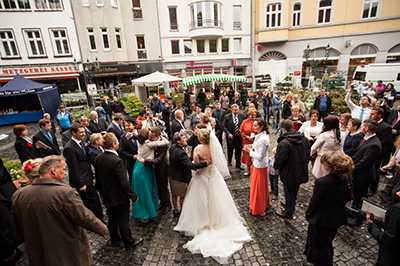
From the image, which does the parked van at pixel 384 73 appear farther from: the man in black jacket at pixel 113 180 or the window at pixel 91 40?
the window at pixel 91 40

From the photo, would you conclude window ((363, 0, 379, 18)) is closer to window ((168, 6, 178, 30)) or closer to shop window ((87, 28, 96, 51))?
window ((168, 6, 178, 30))

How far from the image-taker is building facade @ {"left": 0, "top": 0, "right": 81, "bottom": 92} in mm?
16297

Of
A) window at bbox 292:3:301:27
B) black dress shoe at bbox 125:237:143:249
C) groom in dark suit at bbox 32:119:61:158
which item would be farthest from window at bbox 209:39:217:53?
black dress shoe at bbox 125:237:143:249

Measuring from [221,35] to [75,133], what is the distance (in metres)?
21.0

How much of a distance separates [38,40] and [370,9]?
29.1m

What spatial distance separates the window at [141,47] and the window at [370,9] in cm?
2101

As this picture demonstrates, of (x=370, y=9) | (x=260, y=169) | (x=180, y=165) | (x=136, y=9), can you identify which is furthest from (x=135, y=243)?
(x=370, y=9)

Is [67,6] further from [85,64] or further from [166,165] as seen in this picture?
[166,165]

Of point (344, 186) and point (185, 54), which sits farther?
point (185, 54)

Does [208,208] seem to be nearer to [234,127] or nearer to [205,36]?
[234,127]

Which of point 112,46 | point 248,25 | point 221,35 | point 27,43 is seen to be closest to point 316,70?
point 248,25

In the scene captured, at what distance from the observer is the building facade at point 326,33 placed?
18.8m

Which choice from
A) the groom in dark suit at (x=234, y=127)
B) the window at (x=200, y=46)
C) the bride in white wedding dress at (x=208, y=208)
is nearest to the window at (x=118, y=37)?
the window at (x=200, y=46)

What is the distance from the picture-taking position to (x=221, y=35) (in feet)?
71.1
